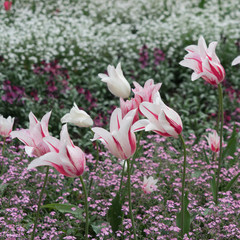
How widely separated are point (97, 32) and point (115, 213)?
5784 mm

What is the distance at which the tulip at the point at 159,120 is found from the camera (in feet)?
6.04

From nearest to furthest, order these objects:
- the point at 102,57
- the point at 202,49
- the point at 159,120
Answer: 1. the point at 159,120
2. the point at 202,49
3. the point at 102,57

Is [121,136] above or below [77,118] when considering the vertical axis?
below

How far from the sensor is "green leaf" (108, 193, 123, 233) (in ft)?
7.64

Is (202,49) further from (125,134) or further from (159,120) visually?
(125,134)

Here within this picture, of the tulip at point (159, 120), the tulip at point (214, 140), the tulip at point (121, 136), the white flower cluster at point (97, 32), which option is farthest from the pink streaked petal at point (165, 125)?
the white flower cluster at point (97, 32)

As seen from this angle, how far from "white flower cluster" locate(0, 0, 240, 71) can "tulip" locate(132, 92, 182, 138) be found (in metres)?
4.13

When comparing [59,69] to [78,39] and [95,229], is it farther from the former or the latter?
[95,229]

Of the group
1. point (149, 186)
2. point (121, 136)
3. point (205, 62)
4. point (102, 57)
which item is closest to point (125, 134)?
point (121, 136)

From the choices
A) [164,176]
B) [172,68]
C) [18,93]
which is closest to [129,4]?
[172,68]

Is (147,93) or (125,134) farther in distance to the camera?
(147,93)

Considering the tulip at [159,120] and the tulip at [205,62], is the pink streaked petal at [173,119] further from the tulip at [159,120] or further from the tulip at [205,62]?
the tulip at [205,62]

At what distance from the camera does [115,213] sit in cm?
235

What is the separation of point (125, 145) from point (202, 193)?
139 centimetres
